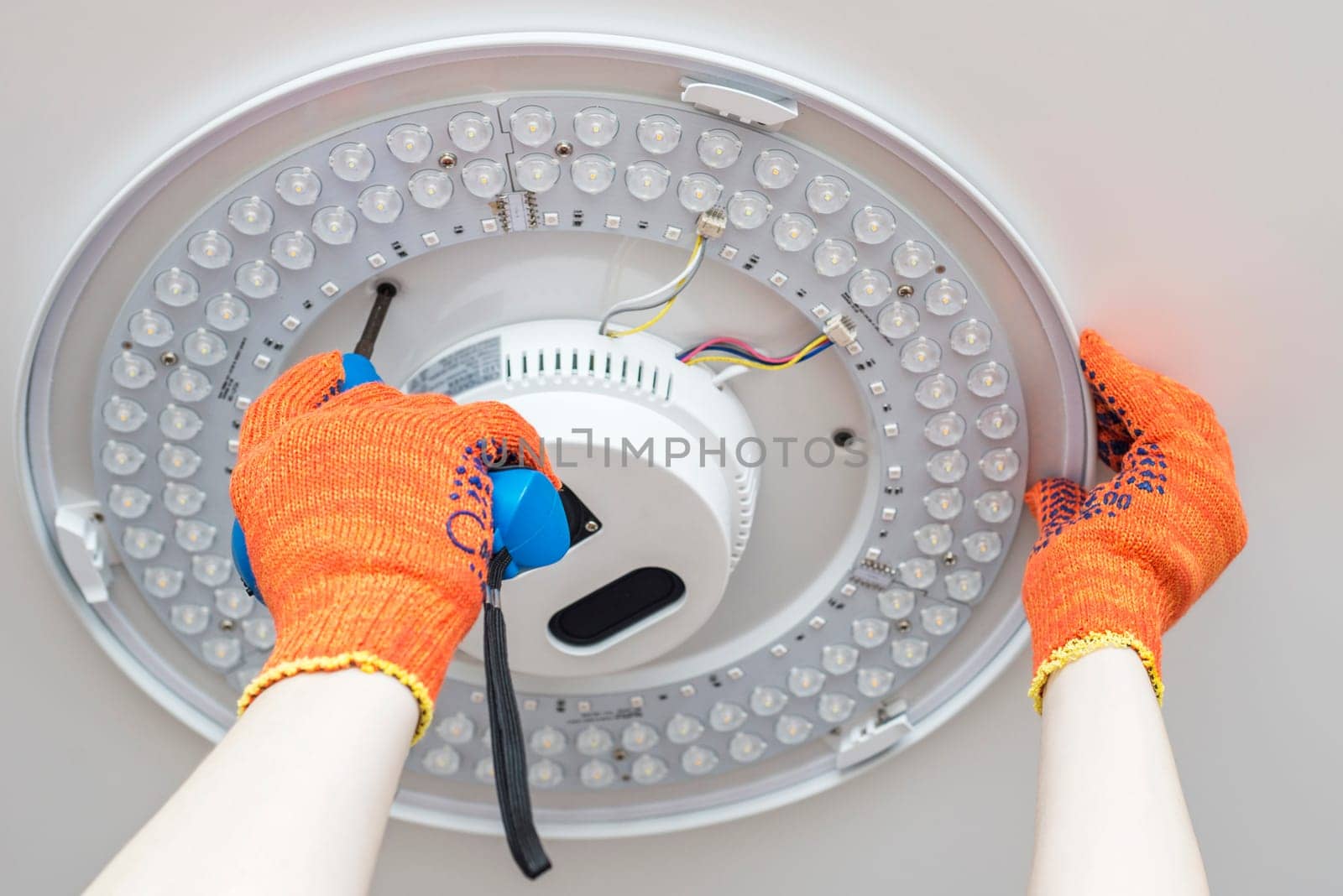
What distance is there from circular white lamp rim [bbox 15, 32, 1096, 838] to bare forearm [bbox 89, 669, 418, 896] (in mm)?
445

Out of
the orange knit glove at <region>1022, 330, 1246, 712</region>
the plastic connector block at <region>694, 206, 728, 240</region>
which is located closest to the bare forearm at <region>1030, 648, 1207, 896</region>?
the orange knit glove at <region>1022, 330, 1246, 712</region>

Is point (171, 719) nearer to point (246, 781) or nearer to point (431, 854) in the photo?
point (431, 854)

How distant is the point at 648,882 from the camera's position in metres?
1.30

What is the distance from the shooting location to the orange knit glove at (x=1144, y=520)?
2.93ft

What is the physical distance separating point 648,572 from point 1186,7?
0.60 metres

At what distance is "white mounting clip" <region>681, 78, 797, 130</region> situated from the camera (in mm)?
849

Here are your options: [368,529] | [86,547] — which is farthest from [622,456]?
[86,547]

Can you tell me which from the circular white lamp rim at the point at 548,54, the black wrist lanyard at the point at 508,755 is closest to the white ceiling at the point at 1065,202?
the circular white lamp rim at the point at 548,54

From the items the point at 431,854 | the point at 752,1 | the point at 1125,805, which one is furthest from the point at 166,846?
the point at 431,854

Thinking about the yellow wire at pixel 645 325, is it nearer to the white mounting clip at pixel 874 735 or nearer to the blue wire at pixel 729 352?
the blue wire at pixel 729 352

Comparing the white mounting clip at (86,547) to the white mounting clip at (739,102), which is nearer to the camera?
the white mounting clip at (739,102)

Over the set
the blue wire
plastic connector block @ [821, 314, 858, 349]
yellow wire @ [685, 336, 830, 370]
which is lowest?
plastic connector block @ [821, 314, 858, 349]

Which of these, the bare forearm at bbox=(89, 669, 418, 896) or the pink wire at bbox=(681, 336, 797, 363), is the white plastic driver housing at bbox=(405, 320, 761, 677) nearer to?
the pink wire at bbox=(681, 336, 797, 363)

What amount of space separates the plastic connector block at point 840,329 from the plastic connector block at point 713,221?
12cm
